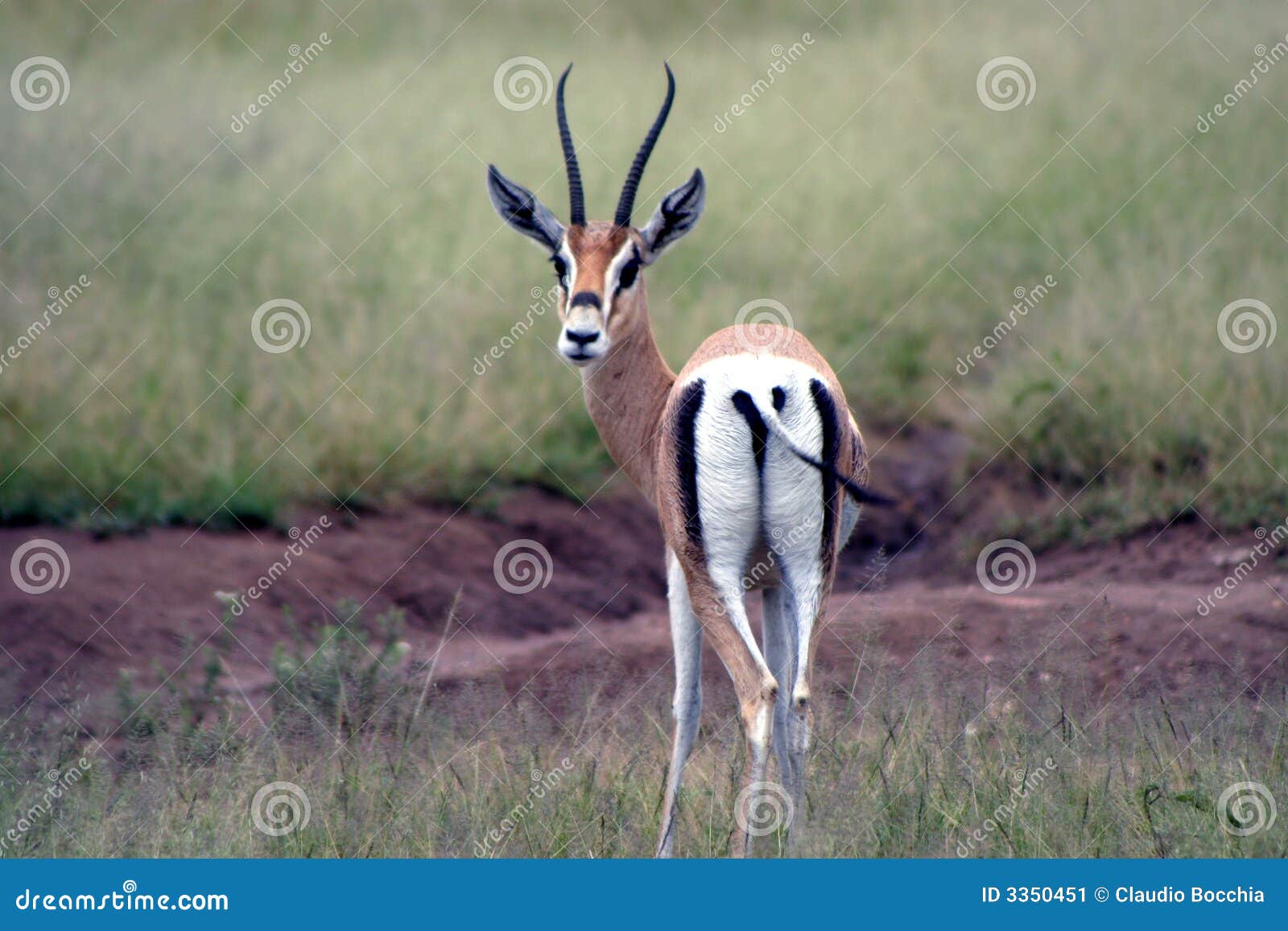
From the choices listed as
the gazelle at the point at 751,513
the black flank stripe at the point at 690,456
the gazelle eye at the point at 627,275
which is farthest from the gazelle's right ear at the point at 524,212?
the black flank stripe at the point at 690,456

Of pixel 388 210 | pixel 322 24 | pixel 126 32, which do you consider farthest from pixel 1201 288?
pixel 126 32

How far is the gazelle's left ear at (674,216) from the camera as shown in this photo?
581 centimetres

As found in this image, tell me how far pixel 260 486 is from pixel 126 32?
10365 mm

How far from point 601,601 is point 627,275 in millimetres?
3599

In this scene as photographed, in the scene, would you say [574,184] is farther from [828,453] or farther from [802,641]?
[802,641]

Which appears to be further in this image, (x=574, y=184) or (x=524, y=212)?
(x=524, y=212)

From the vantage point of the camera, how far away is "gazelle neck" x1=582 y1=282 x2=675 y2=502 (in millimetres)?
5652

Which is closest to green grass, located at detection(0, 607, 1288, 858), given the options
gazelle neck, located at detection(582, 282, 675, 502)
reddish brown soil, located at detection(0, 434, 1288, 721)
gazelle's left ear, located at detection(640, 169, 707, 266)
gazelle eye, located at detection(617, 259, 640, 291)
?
reddish brown soil, located at detection(0, 434, 1288, 721)

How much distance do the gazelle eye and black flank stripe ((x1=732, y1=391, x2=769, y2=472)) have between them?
1.11 m

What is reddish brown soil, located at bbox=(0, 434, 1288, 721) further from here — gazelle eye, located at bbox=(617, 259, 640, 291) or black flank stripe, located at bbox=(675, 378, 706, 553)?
gazelle eye, located at bbox=(617, 259, 640, 291)

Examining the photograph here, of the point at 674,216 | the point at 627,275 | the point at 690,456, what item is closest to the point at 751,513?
the point at 690,456

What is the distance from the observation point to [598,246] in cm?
549

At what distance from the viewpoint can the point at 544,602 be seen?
8641 millimetres

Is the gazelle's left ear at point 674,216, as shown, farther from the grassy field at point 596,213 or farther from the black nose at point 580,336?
the grassy field at point 596,213
